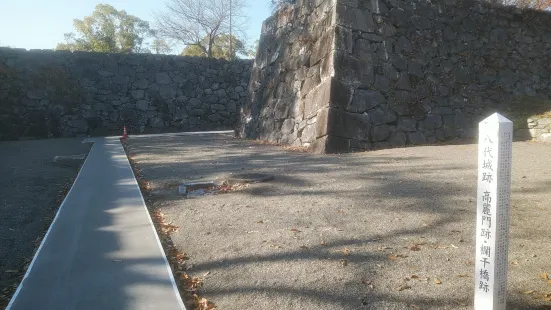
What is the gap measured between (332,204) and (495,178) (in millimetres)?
3017

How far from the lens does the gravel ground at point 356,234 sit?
3.38 meters


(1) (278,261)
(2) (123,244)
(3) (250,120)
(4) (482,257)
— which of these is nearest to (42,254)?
(2) (123,244)

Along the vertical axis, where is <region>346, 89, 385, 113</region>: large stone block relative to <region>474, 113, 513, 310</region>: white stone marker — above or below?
above

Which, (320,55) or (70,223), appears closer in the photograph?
(70,223)

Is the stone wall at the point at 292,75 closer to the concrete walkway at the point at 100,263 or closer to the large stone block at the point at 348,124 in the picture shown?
the large stone block at the point at 348,124

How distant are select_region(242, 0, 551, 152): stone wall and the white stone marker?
6925mm

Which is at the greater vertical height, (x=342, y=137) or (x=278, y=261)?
(x=342, y=137)

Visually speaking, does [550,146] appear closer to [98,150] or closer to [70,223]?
[70,223]

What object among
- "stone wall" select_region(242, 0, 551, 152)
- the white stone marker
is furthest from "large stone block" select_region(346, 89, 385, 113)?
the white stone marker

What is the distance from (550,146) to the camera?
9555mm

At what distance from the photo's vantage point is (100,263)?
4055 millimetres

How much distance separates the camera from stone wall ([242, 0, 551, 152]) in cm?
1027

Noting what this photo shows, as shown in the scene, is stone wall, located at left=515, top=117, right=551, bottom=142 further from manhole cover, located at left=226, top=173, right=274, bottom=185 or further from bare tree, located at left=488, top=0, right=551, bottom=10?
bare tree, located at left=488, top=0, right=551, bottom=10

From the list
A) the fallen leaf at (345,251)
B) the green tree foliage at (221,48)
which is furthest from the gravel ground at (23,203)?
the green tree foliage at (221,48)
